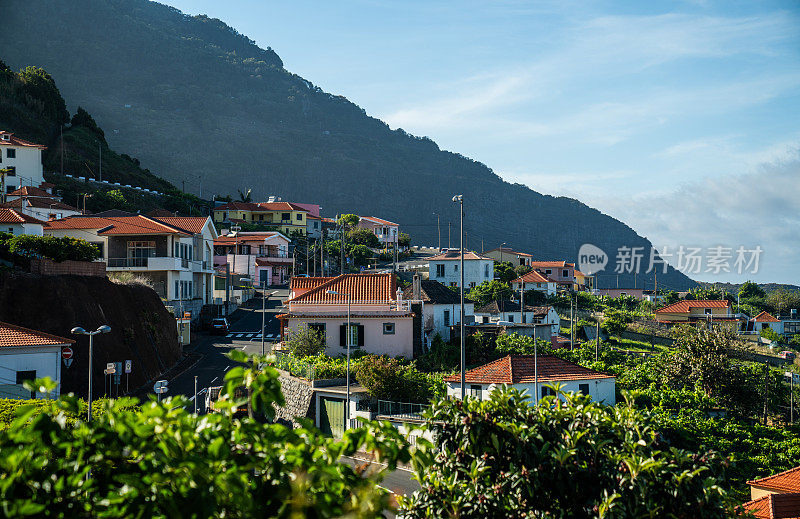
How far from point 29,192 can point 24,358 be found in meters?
46.3

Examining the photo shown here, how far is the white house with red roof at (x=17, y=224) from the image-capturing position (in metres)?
44.2

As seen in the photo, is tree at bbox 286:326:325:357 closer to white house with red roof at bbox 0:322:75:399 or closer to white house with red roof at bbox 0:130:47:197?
white house with red roof at bbox 0:322:75:399

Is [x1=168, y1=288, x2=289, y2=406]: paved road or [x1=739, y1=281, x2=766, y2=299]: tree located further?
[x1=739, y1=281, x2=766, y2=299]: tree

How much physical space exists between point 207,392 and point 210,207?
71745 mm

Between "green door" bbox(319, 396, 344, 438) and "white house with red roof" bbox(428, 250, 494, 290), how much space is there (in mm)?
44586

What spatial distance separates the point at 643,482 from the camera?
8.00 metres

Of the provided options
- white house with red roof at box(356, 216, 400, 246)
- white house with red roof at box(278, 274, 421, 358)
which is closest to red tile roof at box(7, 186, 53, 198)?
white house with red roof at box(278, 274, 421, 358)

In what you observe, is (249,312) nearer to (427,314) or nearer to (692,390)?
(427,314)

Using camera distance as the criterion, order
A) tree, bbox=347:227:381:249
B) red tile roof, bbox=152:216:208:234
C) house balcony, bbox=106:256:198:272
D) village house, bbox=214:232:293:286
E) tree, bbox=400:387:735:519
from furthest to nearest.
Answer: tree, bbox=347:227:381:249, village house, bbox=214:232:293:286, red tile roof, bbox=152:216:208:234, house balcony, bbox=106:256:198:272, tree, bbox=400:387:735:519

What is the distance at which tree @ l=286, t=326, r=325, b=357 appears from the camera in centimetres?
3747

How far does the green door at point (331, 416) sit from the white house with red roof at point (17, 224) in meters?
23.3

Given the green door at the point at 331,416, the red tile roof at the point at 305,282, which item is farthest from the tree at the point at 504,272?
the green door at the point at 331,416

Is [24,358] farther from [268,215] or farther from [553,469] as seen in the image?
[268,215]

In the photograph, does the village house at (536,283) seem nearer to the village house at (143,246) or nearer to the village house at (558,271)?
the village house at (558,271)
